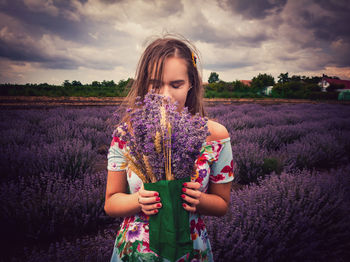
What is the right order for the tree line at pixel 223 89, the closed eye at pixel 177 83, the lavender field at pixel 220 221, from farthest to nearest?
the tree line at pixel 223 89
the lavender field at pixel 220 221
the closed eye at pixel 177 83

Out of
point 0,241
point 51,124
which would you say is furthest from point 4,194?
point 51,124

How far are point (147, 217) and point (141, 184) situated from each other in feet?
0.65

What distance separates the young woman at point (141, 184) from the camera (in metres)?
0.99

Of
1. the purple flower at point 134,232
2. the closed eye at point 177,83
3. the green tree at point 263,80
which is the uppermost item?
the green tree at point 263,80

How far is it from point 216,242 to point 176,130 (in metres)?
1.43

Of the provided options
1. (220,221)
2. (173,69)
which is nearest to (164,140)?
(173,69)

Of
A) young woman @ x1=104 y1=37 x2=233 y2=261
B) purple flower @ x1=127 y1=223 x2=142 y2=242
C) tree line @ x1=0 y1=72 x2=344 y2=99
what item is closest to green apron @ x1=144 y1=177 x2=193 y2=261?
young woman @ x1=104 y1=37 x2=233 y2=261

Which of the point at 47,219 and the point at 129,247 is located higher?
the point at 129,247

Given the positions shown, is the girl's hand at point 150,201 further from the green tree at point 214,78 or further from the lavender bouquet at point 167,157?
the green tree at point 214,78

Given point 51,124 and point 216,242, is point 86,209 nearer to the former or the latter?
point 216,242

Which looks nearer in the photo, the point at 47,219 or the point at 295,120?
the point at 47,219

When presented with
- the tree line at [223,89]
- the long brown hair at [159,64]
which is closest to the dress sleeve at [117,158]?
the long brown hair at [159,64]

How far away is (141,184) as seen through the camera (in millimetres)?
1040

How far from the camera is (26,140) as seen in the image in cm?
381
